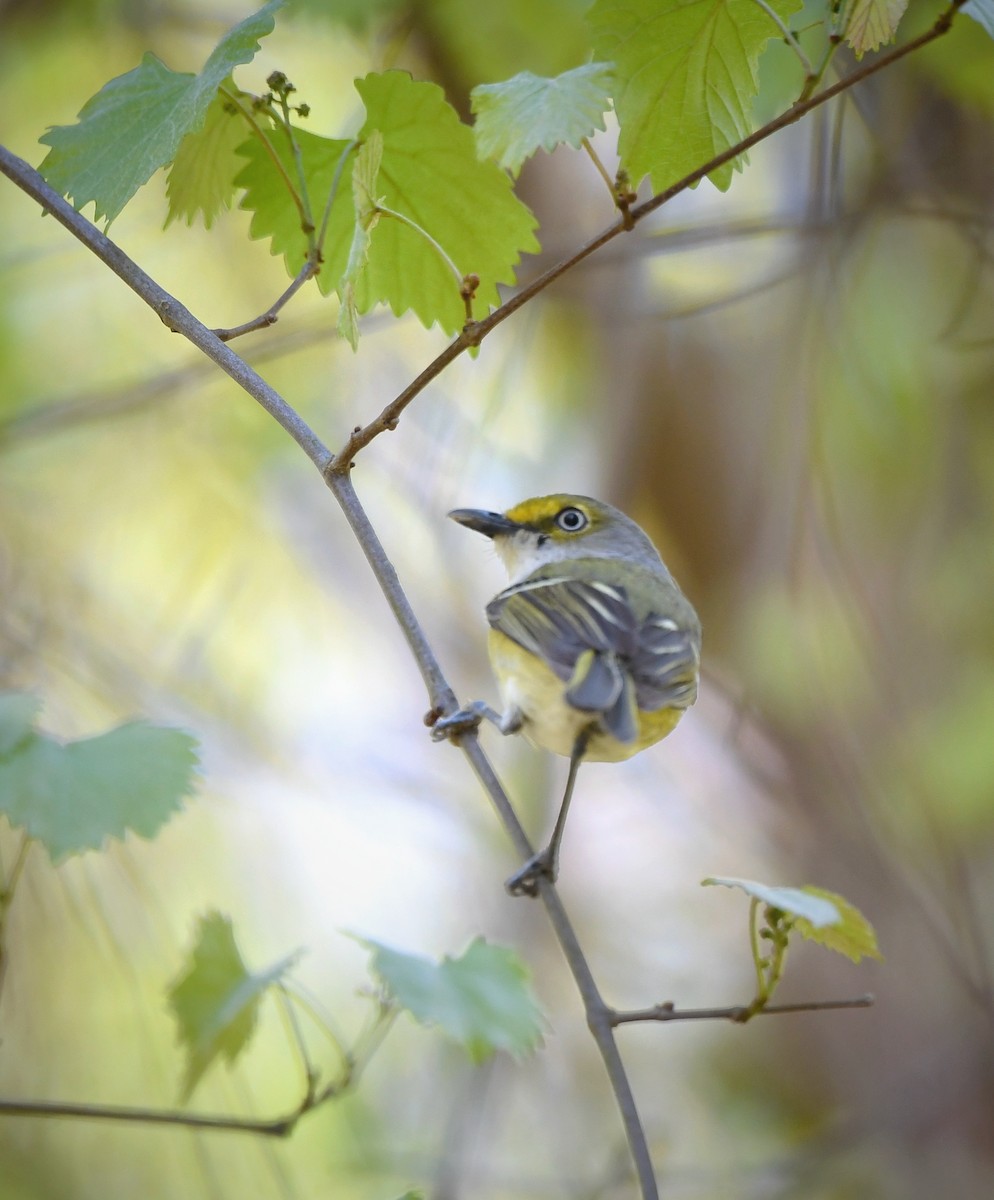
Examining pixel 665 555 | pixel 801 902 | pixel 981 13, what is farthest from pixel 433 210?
pixel 665 555

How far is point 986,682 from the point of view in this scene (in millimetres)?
2807

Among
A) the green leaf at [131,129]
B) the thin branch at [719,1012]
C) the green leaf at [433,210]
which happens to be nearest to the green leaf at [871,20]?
the green leaf at [433,210]

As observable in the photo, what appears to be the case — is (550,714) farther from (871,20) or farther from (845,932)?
(871,20)

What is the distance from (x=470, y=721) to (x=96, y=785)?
0.40 metres

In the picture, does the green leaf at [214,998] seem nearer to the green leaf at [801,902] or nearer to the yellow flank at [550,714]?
the yellow flank at [550,714]

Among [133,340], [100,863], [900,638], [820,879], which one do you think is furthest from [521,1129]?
[133,340]

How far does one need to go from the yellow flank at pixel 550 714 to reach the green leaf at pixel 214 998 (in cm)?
39

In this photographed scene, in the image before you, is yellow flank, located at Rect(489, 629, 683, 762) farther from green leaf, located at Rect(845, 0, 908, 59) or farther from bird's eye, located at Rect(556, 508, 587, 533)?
green leaf, located at Rect(845, 0, 908, 59)

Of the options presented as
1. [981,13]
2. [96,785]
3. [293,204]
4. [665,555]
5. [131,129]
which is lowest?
[665,555]

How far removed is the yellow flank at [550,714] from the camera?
4.01 feet

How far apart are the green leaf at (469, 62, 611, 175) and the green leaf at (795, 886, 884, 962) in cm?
66

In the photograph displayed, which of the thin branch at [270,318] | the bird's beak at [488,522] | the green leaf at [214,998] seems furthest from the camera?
the bird's beak at [488,522]

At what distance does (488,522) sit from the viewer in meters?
1.69

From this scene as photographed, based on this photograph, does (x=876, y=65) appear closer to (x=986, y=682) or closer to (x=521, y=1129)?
(x=986, y=682)
